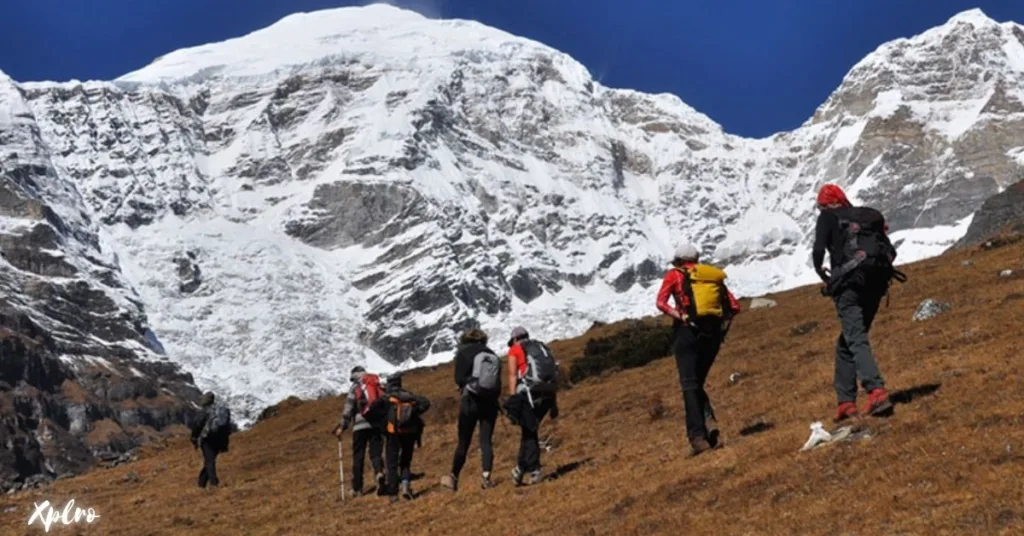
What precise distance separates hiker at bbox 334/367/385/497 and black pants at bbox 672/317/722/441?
707 centimetres

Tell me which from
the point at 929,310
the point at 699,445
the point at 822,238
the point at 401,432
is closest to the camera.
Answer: the point at 822,238

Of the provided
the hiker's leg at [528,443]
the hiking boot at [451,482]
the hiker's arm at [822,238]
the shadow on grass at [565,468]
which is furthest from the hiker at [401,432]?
the hiker's arm at [822,238]

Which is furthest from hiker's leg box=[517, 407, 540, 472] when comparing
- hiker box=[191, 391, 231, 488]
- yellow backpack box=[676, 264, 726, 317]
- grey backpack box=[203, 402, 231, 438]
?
grey backpack box=[203, 402, 231, 438]

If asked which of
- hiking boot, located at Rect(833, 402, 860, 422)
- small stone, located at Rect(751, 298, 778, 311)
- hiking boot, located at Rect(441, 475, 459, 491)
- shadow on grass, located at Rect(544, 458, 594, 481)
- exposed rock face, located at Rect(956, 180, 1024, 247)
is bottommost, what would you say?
shadow on grass, located at Rect(544, 458, 594, 481)

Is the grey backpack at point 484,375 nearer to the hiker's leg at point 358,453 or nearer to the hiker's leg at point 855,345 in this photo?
the hiker's leg at point 358,453

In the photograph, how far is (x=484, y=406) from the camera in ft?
60.5

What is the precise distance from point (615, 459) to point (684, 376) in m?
2.61

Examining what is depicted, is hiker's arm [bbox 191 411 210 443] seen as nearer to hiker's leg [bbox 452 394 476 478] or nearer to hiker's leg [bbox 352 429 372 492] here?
hiker's leg [bbox 352 429 372 492]

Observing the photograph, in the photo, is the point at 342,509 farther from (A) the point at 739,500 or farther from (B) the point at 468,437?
(A) the point at 739,500

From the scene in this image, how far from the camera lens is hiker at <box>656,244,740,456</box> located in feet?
51.6

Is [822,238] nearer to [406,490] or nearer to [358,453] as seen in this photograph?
[406,490]

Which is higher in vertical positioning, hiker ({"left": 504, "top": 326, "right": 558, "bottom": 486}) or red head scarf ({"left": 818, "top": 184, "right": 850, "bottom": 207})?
red head scarf ({"left": 818, "top": 184, "right": 850, "bottom": 207})

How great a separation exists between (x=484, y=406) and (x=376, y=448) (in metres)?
3.90

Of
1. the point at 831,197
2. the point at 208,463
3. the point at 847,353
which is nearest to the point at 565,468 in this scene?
the point at 847,353
